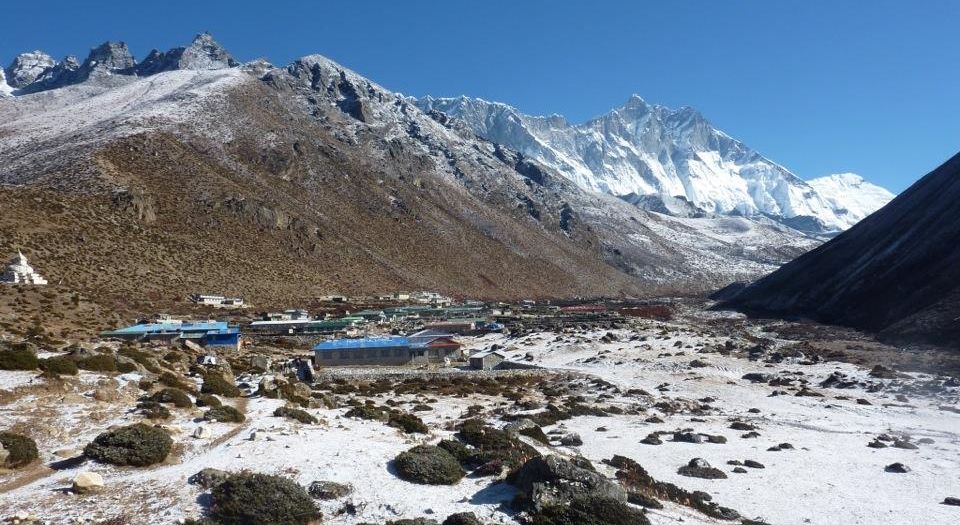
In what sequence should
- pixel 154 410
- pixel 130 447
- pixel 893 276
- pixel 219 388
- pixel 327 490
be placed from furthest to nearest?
pixel 893 276 < pixel 219 388 < pixel 154 410 < pixel 130 447 < pixel 327 490

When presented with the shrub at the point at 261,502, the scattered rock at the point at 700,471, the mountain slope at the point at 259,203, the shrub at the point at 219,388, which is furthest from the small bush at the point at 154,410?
the mountain slope at the point at 259,203

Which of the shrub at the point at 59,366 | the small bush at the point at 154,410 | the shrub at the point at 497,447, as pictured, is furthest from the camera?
the shrub at the point at 59,366

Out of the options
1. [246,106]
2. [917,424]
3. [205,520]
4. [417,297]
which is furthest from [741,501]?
[246,106]

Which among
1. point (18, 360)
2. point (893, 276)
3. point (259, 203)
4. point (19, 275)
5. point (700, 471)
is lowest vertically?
point (700, 471)

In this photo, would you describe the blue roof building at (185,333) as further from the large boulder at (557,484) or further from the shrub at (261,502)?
the large boulder at (557,484)

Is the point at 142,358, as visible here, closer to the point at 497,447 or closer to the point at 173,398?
the point at 173,398

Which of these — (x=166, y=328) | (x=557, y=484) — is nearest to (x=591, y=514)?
(x=557, y=484)
